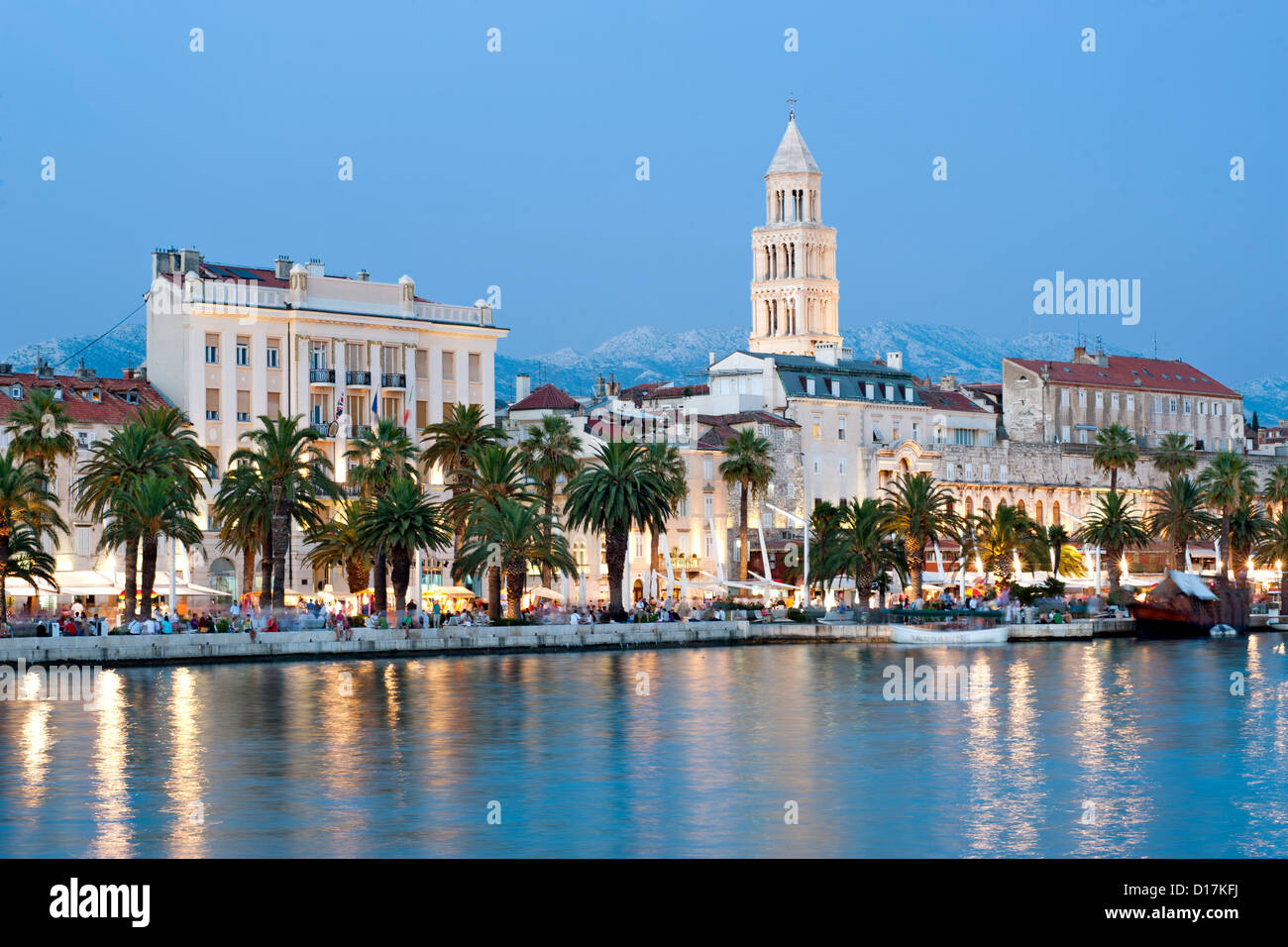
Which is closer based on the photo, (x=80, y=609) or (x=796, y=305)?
(x=80, y=609)

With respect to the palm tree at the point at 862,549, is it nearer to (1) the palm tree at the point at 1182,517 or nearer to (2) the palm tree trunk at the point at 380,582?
(2) the palm tree trunk at the point at 380,582

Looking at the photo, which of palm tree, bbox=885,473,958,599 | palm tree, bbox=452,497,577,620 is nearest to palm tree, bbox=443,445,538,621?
palm tree, bbox=452,497,577,620

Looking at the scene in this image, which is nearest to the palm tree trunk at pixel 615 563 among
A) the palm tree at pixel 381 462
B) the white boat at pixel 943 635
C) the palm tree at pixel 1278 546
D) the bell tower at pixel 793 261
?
the palm tree at pixel 381 462

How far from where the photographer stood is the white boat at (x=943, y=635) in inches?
3467

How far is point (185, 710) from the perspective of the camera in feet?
170

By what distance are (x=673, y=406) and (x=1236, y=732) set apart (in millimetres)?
80981

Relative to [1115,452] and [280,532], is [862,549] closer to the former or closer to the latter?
[280,532]

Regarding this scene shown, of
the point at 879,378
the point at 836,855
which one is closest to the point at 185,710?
the point at 836,855

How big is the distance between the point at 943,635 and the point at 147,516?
121 feet

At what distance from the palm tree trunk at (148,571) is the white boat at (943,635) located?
34.8 m

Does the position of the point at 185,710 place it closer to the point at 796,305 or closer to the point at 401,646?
the point at 401,646

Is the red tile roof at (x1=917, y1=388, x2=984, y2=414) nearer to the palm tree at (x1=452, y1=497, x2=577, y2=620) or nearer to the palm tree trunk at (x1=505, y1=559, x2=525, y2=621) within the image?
the palm tree trunk at (x1=505, y1=559, x2=525, y2=621)

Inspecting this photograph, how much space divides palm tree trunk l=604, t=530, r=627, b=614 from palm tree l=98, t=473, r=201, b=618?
20867 mm

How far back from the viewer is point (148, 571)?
2766 inches
